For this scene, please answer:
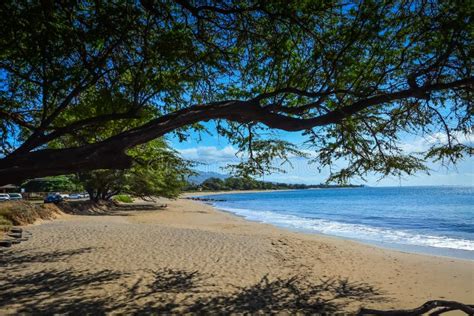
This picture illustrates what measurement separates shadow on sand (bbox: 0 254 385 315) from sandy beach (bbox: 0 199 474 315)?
18 mm

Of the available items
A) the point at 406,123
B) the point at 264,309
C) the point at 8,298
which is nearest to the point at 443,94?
the point at 406,123

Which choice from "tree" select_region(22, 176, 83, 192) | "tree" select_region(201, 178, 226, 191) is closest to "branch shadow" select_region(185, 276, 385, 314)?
"tree" select_region(22, 176, 83, 192)

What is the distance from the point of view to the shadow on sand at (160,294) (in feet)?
22.0

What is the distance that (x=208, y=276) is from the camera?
930cm

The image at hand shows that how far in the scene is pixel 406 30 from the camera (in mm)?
5770

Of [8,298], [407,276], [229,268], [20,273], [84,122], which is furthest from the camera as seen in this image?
[407,276]

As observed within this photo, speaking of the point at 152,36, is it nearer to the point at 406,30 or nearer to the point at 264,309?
the point at 406,30

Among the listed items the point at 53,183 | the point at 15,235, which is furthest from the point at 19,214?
the point at 53,183

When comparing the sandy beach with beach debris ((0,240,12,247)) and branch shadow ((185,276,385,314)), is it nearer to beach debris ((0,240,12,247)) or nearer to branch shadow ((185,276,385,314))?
branch shadow ((185,276,385,314))

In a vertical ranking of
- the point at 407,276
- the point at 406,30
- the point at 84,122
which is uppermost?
the point at 406,30

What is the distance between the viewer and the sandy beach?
708 cm

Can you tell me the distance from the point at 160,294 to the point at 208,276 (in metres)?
1.92

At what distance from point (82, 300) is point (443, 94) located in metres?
7.03

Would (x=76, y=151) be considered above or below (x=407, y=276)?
above
